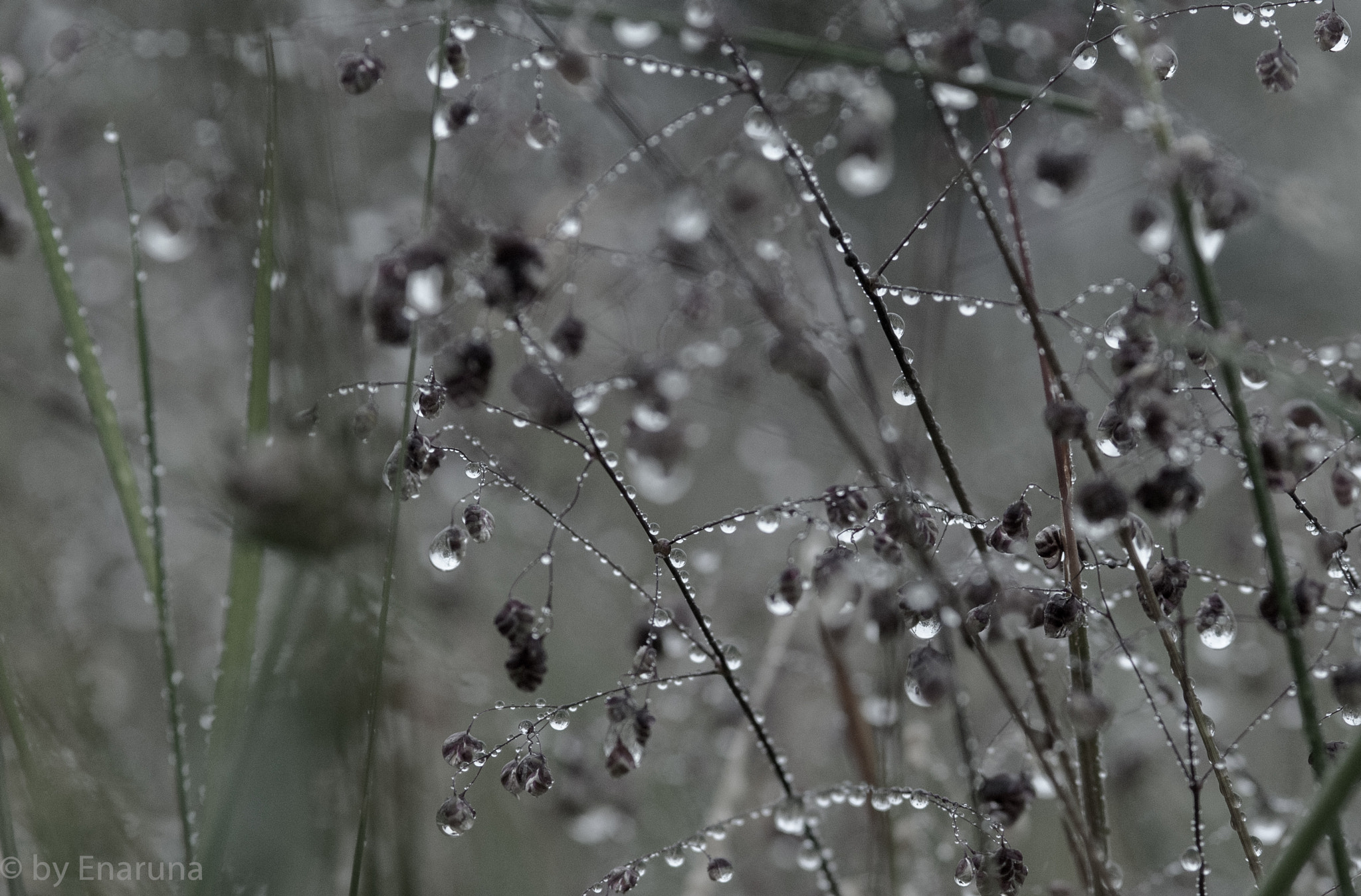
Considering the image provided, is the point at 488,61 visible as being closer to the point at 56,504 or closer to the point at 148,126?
the point at 148,126

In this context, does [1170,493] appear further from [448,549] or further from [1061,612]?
[448,549]

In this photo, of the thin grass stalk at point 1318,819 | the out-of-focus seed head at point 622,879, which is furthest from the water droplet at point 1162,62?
the out-of-focus seed head at point 622,879

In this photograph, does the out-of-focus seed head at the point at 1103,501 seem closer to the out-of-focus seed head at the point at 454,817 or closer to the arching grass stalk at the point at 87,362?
the out-of-focus seed head at the point at 454,817

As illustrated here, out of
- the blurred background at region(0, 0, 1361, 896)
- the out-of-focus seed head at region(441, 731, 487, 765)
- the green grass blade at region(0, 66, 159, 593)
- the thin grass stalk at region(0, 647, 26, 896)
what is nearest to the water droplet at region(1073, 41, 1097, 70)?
the blurred background at region(0, 0, 1361, 896)

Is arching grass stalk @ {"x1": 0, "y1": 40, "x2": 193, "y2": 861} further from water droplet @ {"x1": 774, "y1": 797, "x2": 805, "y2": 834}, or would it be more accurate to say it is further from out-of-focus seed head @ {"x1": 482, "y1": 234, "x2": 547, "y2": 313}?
water droplet @ {"x1": 774, "y1": 797, "x2": 805, "y2": 834}

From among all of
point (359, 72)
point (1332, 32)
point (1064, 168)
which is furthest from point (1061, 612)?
point (359, 72)

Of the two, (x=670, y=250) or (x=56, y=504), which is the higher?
(x=56, y=504)

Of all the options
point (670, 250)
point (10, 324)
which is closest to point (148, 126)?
point (10, 324)
